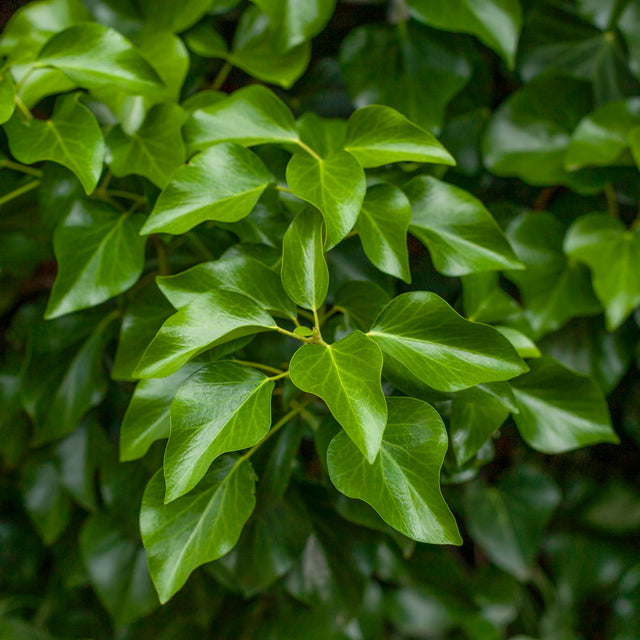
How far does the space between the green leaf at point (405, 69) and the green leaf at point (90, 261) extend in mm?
366

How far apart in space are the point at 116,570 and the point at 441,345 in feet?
2.03

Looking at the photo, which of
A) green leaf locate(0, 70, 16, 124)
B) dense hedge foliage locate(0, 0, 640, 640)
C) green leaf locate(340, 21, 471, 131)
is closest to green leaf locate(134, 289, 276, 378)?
dense hedge foliage locate(0, 0, 640, 640)

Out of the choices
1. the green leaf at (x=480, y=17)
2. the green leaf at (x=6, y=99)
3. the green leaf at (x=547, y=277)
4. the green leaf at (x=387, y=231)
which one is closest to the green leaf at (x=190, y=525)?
the green leaf at (x=387, y=231)

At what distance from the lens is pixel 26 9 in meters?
0.70

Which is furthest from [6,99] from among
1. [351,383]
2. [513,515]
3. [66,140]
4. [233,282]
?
[513,515]

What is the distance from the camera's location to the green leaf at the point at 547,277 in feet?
2.58

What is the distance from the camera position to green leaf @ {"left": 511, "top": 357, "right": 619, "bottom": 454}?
62 cm

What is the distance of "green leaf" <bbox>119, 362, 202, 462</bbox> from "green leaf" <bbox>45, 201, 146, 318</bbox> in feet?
0.36

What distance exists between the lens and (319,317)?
58cm

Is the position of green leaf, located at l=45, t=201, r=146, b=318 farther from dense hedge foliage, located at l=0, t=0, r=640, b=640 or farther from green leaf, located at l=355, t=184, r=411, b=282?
green leaf, located at l=355, t=184, r=411, b=282

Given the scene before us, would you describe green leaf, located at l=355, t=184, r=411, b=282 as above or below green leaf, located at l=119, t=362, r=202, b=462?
above

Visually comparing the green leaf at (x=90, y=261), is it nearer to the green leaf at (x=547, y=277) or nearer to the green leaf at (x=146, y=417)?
the green leaf at (x=146, y=417)

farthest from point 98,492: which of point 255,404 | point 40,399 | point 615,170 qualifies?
point 615,170

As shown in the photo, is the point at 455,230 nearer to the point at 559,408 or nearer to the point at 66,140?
the point at 559,408
